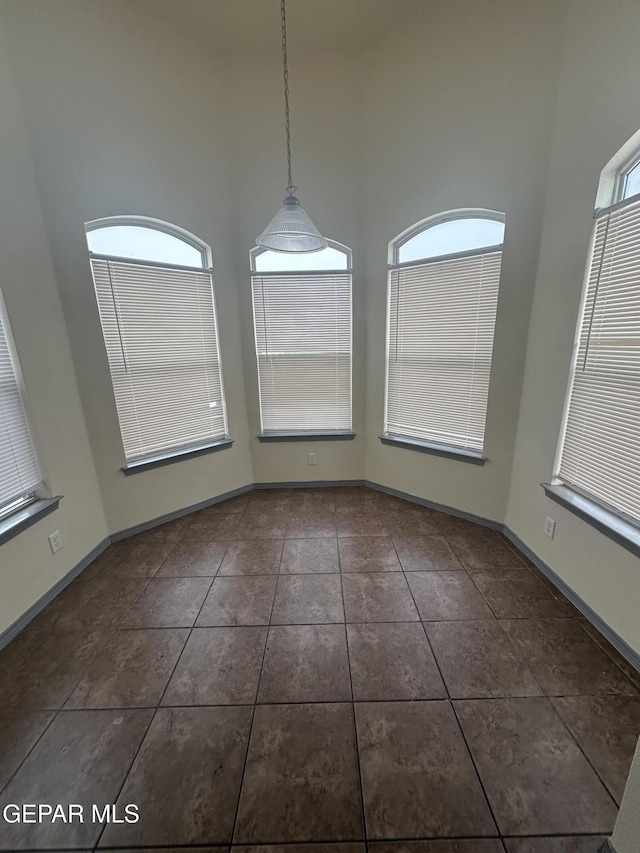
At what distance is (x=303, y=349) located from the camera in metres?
3.20

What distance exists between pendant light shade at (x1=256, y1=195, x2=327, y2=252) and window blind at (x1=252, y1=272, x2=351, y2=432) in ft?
3.77

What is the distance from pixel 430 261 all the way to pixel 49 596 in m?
3.63

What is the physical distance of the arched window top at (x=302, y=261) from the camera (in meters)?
3.03

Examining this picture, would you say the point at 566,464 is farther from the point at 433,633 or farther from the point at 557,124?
the point at 557,124

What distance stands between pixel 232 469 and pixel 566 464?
278 centimetres

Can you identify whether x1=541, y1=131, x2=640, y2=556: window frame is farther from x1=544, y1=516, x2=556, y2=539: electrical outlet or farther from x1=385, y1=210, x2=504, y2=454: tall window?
x1=385, y1=210, x2=504, y2=454: tall window

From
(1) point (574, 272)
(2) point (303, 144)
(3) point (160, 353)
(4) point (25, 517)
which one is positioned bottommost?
(4) point (25, 517)

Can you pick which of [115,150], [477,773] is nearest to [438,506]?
[477,773]

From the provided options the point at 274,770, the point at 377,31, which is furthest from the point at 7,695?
the point at 377,31

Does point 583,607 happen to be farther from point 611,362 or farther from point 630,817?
point 611,362

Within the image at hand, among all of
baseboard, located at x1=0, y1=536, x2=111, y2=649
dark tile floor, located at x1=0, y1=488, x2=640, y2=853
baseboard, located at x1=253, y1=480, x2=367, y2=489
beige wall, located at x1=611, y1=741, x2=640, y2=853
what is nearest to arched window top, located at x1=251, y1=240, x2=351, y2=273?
baseboard, located at x1=253, y1=480, x2=367, y2=489

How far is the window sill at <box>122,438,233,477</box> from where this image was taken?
2.66 meters

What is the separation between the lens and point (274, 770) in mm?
1202

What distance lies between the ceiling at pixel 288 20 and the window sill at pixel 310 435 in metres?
3.18
